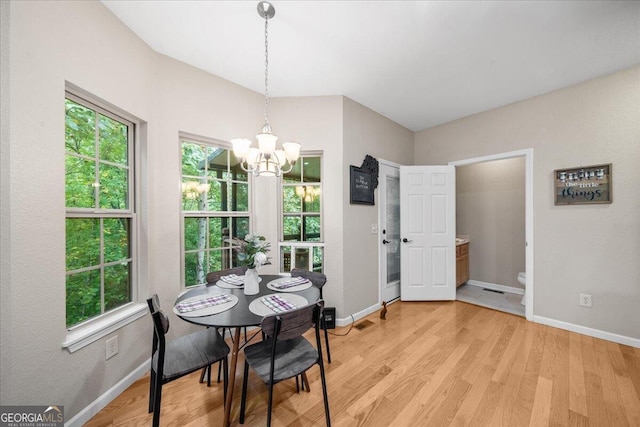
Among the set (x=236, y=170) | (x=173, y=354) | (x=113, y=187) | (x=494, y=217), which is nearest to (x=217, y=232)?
(x=236, y=170)

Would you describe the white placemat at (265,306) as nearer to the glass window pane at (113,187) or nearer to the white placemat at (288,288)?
the white placemat at (288,288)

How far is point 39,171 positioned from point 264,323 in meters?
1.56

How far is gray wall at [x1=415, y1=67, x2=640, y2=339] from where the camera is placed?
2371 millimetres

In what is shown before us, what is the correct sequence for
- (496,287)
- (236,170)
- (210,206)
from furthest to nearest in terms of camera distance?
(496,287)
(236,170)
(210,206)

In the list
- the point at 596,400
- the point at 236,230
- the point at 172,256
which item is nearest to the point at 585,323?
the point at 596,400

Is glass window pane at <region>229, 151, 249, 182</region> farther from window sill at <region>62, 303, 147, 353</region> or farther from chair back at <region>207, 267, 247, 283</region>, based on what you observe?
window sill at <region>62, 303, 147, 353</region>

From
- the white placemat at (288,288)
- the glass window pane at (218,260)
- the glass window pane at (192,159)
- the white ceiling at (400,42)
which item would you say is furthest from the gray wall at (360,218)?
the glass window pane at (192,159)

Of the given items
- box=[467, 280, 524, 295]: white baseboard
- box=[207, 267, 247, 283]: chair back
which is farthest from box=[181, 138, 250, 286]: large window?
box=[467, 280, 524, 295]: white baseboard

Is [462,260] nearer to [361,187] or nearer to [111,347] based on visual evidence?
[361,187]

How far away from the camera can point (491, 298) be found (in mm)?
3752

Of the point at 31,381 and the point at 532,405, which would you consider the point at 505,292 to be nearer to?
the point at 532,405

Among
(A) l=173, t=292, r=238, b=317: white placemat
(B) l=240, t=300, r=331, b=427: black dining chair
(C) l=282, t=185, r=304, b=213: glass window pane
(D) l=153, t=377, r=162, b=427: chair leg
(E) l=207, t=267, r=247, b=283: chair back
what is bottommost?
(D) l=153, t=377, r=162, b=427: chair leg

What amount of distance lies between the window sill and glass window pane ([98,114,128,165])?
1230 millimetres

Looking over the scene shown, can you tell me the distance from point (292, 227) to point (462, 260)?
319cm
